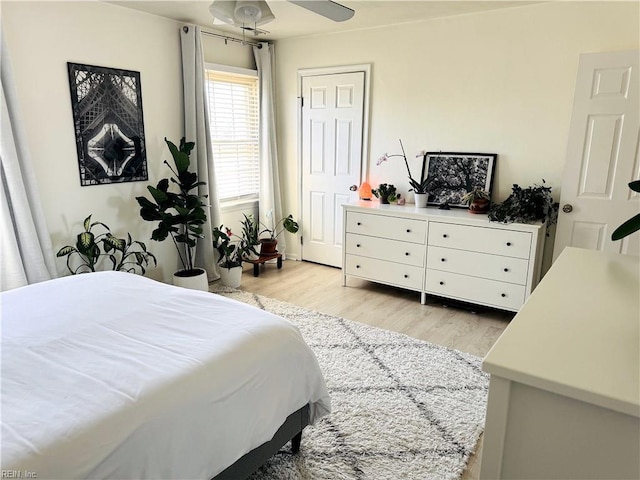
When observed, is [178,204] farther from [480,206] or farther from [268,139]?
[480,206]

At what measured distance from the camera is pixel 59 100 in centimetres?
320

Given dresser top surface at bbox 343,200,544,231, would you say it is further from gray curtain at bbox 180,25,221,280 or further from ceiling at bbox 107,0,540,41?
ceiling at bbox 107,0,540,41

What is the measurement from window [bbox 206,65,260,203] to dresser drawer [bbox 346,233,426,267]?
1.47m

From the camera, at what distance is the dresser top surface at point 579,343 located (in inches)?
33.2

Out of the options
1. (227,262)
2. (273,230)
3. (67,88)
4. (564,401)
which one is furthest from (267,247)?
(564,401)

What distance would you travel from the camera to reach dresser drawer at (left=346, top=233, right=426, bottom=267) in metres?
3.86

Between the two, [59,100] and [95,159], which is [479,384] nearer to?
[95,159]

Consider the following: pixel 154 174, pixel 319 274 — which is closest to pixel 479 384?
pixel 319 274

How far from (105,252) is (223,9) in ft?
7.41

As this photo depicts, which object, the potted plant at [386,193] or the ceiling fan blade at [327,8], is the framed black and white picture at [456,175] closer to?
the potted plant at [386,193]

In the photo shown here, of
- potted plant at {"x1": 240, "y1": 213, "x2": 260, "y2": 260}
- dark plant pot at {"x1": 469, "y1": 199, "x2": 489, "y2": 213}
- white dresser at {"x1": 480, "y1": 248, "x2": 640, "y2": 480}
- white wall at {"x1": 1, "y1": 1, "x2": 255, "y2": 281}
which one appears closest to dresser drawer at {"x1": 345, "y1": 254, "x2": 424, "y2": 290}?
dark plant pot at {"x1": 469, "y1": 199, "x2": 489, "y2": 213}

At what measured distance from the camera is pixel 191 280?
3.85m

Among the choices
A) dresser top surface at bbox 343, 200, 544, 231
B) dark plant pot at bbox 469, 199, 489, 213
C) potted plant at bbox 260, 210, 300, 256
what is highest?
dark plant pot at bbox 469, 199, 489, 213

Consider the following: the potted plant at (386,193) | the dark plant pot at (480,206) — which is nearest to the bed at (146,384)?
the dark plant pot at (480,206)
